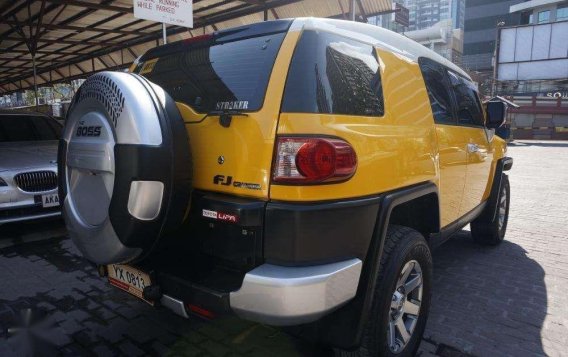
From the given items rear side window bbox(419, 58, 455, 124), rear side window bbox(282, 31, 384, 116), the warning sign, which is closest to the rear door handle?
rear side window bbox(419, 58, 455, 124)

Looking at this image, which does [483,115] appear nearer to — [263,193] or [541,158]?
[263,193]

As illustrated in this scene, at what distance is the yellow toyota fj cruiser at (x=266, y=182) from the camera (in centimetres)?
185

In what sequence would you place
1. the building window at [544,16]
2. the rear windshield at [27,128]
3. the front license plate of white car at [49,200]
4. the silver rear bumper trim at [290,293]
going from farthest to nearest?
the building window at [544,16] < the rear windshield at [27,128] < the front license plate of white car at [49,200] < the silver rear bumper trim at [290,293]

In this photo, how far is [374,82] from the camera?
7.52 feet

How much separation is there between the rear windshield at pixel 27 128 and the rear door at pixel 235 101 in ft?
15.5

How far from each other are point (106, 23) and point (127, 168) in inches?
475

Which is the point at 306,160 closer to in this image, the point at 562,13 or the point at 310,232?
the point at 310,232

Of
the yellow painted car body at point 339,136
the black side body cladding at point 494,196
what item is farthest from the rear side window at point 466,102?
the yellow painted car body at point 339,136

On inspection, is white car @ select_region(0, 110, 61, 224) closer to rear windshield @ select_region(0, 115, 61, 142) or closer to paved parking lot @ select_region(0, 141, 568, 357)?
paved parking lot @ select_region(0, 141, 568, 357)

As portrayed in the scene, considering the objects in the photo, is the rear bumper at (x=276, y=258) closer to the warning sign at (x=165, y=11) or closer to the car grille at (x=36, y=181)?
the car grille at (x=36, y=181)

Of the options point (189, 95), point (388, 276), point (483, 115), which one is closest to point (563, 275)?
point (483, 115)

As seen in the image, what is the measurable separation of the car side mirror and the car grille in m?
4.91

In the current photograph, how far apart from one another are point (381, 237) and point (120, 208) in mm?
1271

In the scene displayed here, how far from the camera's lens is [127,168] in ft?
6.20
